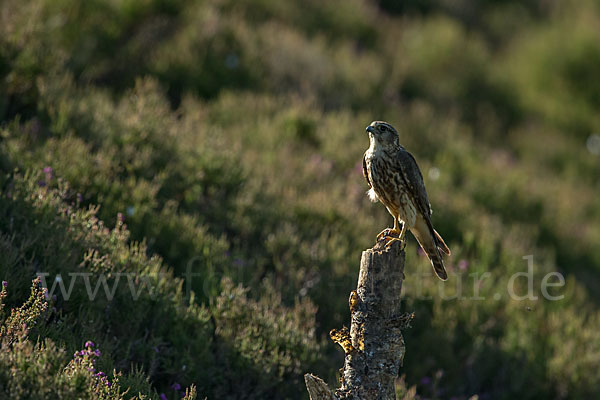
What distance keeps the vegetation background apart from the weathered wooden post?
1.15 metres

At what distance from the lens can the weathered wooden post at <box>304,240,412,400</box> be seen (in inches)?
160

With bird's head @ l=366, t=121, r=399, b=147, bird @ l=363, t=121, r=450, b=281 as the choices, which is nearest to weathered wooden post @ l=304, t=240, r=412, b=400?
bird @ l=363, t=121, r=450, b=281

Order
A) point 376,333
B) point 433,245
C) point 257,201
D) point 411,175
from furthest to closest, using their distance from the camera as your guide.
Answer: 1. point 257,201
2. point 433,245
3. point 411,175
4. point 376,333

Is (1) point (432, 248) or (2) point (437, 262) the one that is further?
(1) point (432, 248)

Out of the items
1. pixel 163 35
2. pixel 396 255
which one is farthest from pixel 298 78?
pixel 396 255

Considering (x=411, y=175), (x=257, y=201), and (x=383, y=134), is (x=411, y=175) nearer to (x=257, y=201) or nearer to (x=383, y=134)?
(x=383, y=134)

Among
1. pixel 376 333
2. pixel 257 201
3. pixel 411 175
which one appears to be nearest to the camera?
pixel 376 333

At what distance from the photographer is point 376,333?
13.4 feet

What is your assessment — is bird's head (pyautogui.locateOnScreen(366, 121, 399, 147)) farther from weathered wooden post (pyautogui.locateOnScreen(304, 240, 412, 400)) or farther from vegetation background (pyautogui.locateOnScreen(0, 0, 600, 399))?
vegetation background (pyautogui.locateOnScreen(0, 0, 600, 399))

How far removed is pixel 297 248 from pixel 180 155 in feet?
5.19

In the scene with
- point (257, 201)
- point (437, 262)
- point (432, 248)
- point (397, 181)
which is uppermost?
point (257, 201)

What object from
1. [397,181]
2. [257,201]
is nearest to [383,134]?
[397,181]

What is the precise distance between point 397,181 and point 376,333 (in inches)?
47.4

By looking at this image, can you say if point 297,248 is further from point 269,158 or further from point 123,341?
point 123,341
